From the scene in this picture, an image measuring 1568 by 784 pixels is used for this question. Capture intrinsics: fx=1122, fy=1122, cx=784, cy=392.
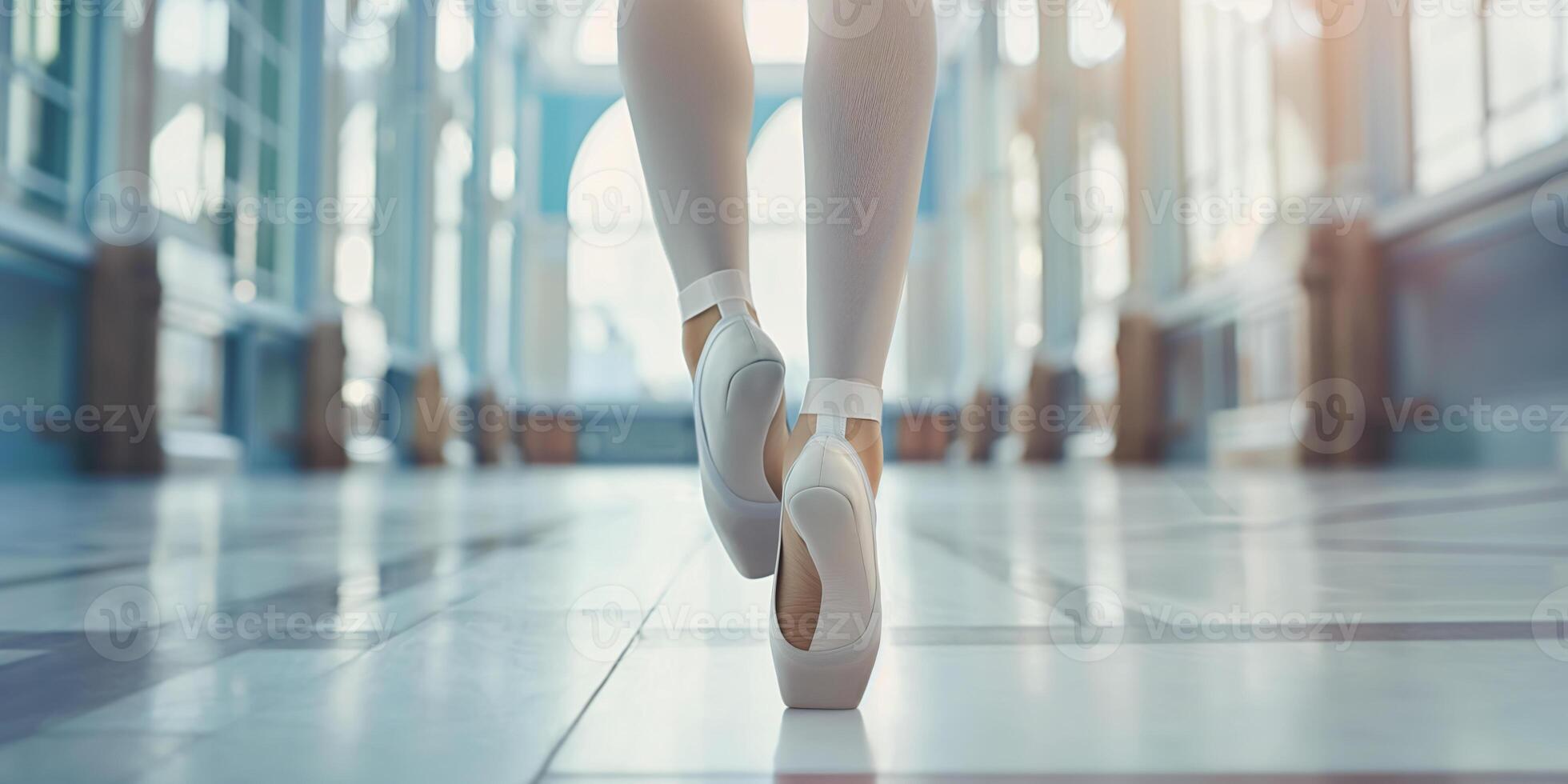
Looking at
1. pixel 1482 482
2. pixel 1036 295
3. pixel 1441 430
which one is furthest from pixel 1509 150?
pixel 1036 295

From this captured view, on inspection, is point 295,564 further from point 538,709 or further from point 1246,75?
point 1246,75

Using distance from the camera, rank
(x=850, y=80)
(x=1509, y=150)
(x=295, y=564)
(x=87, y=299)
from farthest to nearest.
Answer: (x=87, y=299)
(x=1509, y=150)
(x=295, y=564)
(x=850, y=80)

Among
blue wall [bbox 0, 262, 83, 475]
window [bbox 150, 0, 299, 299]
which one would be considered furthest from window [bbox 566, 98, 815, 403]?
blue wall [bbox 0, 262, 83, 475]

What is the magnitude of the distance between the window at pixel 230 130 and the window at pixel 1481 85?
14.4 feet

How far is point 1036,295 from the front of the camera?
298 inches

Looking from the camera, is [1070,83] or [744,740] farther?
[1070,83]

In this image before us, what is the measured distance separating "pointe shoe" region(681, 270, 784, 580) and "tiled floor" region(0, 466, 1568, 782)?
0.05 meters

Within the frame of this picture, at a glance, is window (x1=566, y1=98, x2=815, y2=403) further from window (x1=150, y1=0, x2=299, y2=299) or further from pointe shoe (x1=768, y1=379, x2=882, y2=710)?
pointe shoe (x1=768, y1=379, x2=882, y2=710)

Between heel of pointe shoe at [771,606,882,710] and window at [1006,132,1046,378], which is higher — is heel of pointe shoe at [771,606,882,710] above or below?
below

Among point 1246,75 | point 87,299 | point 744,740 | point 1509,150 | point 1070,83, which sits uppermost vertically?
point 1070,83

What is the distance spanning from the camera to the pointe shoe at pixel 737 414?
22.2 inches

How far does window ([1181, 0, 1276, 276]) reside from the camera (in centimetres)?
466

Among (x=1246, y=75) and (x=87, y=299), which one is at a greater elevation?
(x=1246, y=75)

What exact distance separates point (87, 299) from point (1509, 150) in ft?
14.8
